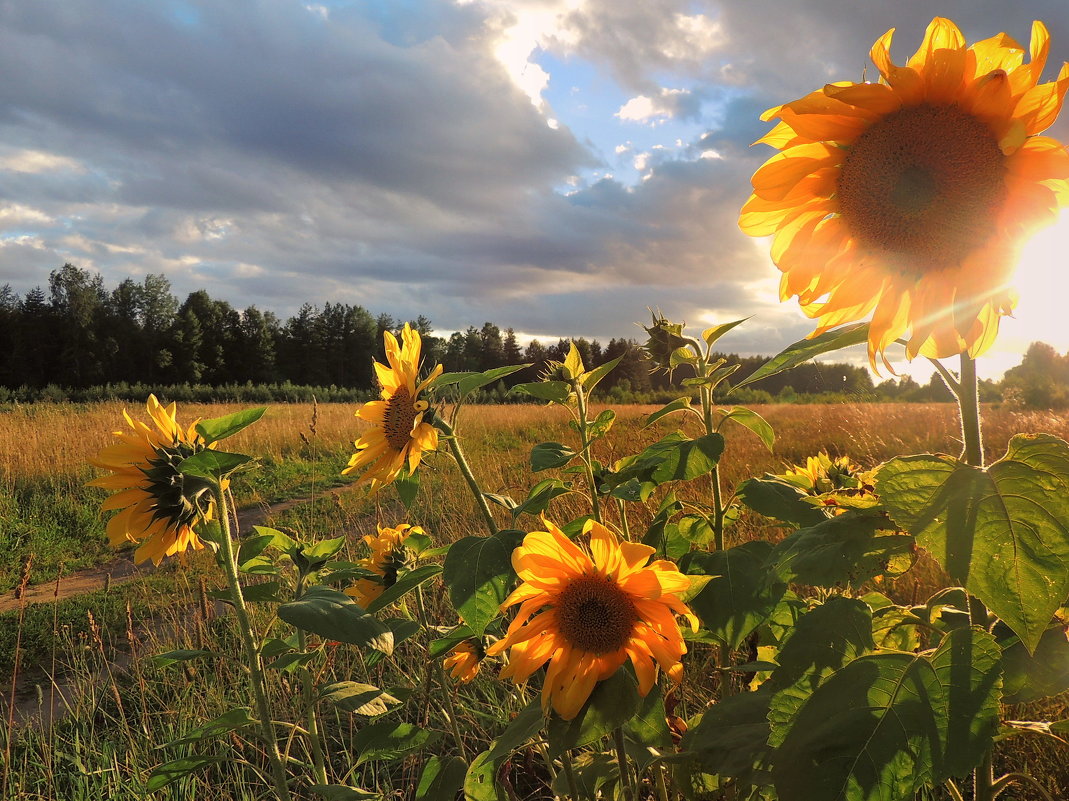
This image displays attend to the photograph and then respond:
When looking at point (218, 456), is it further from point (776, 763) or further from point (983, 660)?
point (983, 660)

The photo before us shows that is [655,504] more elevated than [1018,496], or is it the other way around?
[1018,496]

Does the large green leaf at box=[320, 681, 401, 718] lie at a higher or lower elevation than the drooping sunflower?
lower

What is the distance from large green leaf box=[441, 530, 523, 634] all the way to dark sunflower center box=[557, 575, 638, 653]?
0.37 feet

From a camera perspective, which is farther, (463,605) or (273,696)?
(273,696)

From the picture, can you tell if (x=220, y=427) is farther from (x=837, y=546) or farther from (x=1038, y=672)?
(x=1038, y=672)

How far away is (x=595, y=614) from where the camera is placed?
1.14 metres

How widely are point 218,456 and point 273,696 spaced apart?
8.97 ft

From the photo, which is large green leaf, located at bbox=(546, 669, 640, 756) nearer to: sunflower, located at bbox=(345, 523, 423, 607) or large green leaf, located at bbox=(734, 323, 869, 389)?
large green leaf, located at bbox=(734, 323, 869, 389)

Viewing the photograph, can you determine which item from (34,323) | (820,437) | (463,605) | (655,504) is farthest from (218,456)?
(34,323)

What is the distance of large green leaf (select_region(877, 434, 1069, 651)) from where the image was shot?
0.78m

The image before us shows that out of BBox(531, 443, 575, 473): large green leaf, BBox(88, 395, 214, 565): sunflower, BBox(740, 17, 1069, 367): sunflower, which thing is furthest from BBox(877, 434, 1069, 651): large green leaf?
BBox(88, 395, 214, 565): sunflower

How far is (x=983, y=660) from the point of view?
0.85 m

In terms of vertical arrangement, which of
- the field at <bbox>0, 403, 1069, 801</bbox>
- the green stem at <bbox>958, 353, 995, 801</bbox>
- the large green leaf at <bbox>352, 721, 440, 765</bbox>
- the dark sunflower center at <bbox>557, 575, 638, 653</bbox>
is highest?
the green stem at <bbox>958, 353, 995, 801</bbox>

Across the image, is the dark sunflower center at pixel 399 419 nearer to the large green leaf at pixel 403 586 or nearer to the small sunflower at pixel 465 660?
the large green leaf at pixel 403 586
